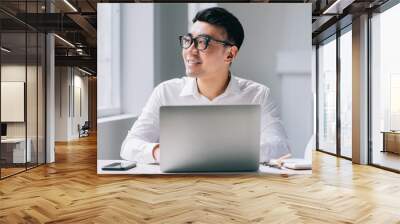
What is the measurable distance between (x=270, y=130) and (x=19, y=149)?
4.27 meters

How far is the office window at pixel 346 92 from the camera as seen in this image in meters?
8.84

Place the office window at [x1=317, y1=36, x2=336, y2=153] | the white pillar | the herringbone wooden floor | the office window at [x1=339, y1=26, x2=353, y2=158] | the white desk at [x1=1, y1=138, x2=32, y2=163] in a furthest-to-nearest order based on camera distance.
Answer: the office window at [x1=317, y1=36, x2=336, y2=153] < the office window at [x1=339, y1=26, x2=353, y2=158] < the white pillar < the white desk at [x1=1, y1=138, x2=32, y2=163] < the herringbone wooden floor

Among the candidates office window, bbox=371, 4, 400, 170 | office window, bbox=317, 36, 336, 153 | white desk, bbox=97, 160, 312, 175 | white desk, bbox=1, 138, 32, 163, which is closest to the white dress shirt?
white desk, bbox=97, 160, 312, 175

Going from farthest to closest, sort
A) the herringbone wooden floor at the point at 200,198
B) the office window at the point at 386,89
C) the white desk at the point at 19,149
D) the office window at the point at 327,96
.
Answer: the office window at the point at 327,96, the office window at the point at 386,89, the white desk at the point at 19,149, the herringbone wooden floor at the point at 200,198

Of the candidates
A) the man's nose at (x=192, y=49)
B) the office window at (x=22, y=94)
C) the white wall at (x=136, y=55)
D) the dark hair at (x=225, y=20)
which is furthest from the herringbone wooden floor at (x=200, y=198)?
the dark hair at (x=225, y=20)

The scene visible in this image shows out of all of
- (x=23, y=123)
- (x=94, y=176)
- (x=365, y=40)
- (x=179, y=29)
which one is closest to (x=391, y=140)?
(x=365, y=40)

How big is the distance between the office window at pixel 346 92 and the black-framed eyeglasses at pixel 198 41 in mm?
3790

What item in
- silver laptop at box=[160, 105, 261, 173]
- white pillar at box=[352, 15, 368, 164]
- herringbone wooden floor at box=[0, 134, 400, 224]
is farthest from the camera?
white pillar at box=[352, 15, 368, 164]

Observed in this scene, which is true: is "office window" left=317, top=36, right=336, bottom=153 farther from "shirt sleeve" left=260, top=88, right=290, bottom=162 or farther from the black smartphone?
the black smartphone

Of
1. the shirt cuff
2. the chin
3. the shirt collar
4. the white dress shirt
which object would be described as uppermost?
the chin

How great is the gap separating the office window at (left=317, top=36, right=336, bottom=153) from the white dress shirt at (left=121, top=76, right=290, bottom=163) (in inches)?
161

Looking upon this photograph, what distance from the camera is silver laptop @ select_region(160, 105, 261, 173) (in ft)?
20.4

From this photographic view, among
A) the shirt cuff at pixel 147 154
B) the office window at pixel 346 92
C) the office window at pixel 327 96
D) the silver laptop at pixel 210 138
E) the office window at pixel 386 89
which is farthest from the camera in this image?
the office window at pixel 327 96

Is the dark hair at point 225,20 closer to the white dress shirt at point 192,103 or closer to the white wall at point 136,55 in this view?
the white dress shirt at point 192,103
